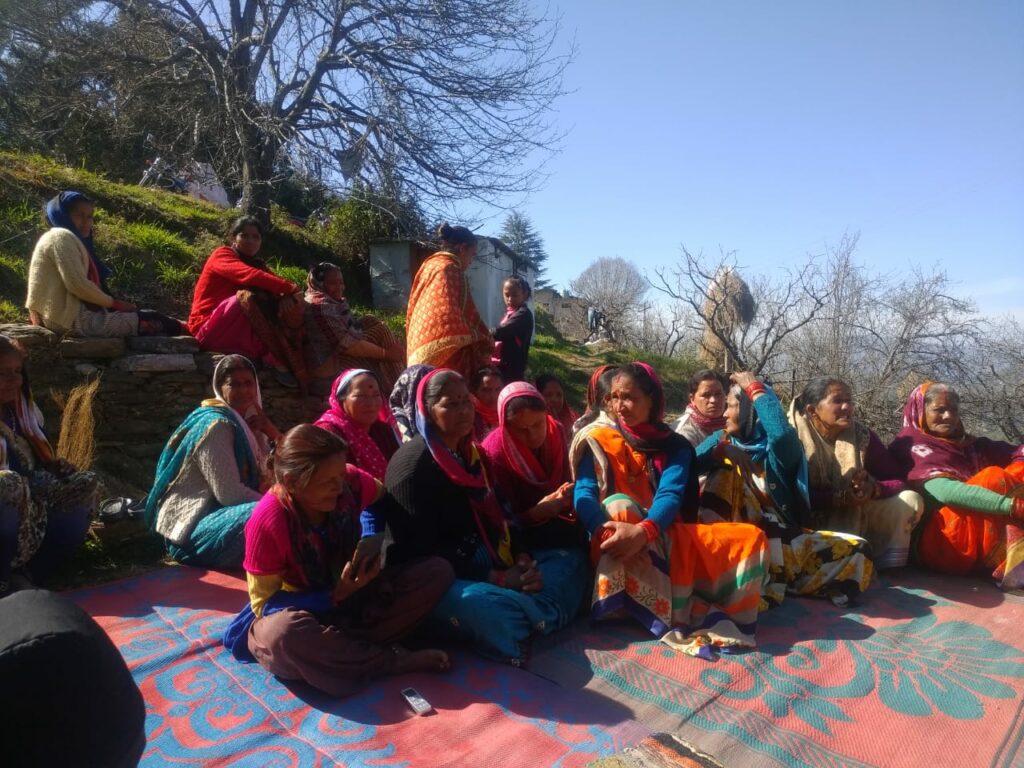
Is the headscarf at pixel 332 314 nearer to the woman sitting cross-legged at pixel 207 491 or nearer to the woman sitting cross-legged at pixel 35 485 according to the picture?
the woman sitting cross-legged at pixel 207 491

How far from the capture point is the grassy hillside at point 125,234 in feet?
20.6

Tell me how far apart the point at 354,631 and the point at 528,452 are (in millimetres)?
1198

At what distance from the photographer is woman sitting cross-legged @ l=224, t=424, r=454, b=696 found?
88.7 inches

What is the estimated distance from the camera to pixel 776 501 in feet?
11.3

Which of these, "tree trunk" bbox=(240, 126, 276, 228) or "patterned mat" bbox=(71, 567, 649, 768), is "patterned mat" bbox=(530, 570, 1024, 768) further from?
"tree trunk" bbox=(240, 126, 276, 228)

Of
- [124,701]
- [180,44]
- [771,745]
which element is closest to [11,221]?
[180,44]

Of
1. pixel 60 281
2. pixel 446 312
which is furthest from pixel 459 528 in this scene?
pixel 60 281

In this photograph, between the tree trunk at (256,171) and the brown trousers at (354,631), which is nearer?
the brown trousers at (354,631)

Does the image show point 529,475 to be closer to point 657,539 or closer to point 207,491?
point 657,539

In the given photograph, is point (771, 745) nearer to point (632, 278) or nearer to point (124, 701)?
point (124, 701)

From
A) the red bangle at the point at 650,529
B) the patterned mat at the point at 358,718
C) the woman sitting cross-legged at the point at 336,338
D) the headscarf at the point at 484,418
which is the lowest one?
the patterned mat at the point at 358,718

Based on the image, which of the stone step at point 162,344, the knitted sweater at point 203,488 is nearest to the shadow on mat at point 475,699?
the knitted sweater at point 203,488

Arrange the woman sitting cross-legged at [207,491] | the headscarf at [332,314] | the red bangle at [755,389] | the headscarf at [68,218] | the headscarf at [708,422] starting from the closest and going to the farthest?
the woman sitting cross-legged at [207,491], the red bangle at [755,389], the headscarf at [708,422], the headscarf at [68,218], the headscarf at [332,314]

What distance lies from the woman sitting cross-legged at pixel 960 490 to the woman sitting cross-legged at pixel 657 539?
1.22 meters
